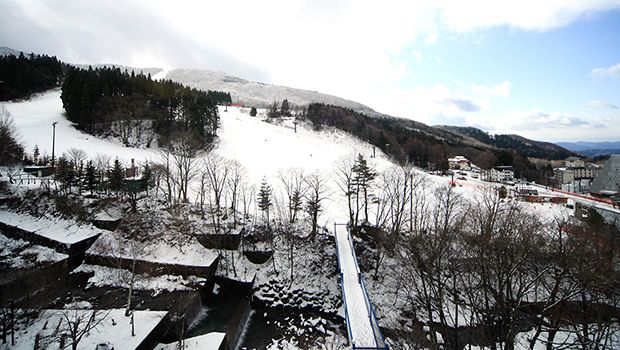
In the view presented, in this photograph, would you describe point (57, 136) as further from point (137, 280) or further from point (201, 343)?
point (201, 343)

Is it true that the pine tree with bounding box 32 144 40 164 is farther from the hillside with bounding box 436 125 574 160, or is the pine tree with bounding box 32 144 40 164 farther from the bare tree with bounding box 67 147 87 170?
the hillside with bounding box 436 125 574 160

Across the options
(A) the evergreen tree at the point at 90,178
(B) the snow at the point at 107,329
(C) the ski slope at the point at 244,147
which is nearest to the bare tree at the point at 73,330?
(B) the snow at the point at 107,329

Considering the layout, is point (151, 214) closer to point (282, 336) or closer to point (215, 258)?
point (215, 258)

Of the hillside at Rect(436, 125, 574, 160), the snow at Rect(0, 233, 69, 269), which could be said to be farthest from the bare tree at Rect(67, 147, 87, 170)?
the hillside at Rect(436, 125, 574, 160)

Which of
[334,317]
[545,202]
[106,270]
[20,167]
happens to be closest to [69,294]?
[106,270]

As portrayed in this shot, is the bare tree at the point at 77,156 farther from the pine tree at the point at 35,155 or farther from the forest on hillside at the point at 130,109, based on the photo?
the forest on hillside at the point at 130,109
